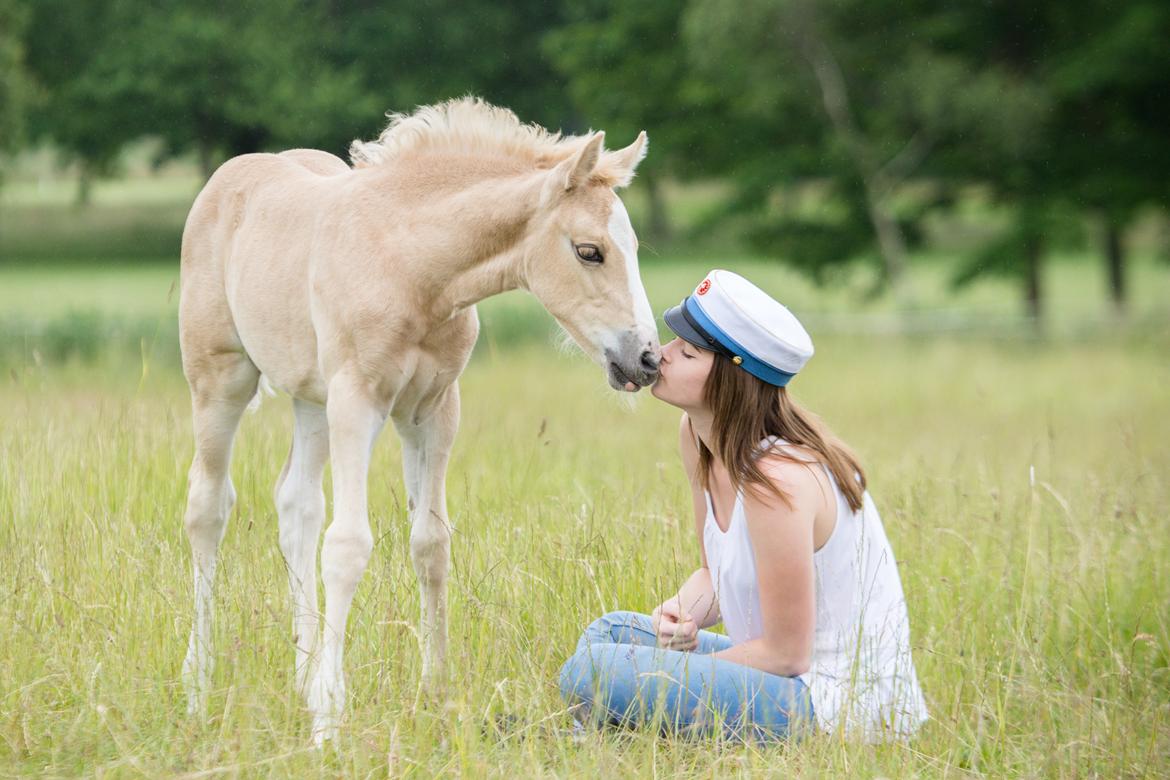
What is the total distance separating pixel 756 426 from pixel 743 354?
22 centimetres

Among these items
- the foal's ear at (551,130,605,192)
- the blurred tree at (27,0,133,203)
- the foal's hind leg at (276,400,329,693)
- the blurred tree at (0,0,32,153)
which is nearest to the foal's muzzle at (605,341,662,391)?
the foal's ear at (551,130,605,192)

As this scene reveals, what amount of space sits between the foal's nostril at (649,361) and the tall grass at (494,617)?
2.62 ft

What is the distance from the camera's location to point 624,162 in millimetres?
4008

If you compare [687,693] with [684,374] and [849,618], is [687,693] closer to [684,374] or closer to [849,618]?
[849,618]

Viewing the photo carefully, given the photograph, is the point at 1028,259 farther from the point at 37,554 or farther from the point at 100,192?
the point at 100,192

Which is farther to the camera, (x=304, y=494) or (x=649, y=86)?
(x=649, y=86)

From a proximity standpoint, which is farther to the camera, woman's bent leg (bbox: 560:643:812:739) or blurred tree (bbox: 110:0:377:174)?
blurred tree (bbox: 110:0:377:174)

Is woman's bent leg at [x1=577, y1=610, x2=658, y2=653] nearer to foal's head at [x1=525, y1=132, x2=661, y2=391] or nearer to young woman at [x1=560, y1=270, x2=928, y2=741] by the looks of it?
young woman at [x1=560, y1=270, x2=928, y2=741]

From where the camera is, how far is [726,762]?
3.55 meters

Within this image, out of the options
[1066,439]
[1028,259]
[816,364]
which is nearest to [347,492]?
[1066,439]

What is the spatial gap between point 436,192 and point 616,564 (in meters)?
1.57

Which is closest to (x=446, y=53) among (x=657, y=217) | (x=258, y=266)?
(x=657, y=217)

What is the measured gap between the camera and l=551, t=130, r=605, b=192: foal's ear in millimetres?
3740

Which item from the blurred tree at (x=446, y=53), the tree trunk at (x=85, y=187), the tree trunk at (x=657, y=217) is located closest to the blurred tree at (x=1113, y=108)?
the blurred tree at (x=446, y=53)
